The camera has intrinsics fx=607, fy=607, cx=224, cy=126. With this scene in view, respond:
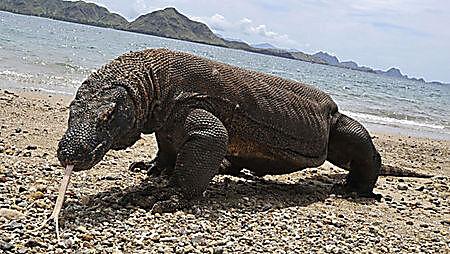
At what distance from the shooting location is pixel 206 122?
690cm

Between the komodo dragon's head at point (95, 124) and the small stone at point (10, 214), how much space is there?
715 millimetres

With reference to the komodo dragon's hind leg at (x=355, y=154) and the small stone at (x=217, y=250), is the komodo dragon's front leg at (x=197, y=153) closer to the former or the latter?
the small stone at (x=217, y=250)

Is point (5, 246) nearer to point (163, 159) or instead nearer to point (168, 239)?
point (168, 239)

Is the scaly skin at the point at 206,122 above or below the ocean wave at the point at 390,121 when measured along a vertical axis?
above

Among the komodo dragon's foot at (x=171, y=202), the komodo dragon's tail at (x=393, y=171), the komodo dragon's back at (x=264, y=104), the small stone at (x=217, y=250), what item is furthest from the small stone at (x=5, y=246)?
the komodo dragon's tail at (x=393, y=171)

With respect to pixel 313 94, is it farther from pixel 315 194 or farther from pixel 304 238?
pixel 304 238

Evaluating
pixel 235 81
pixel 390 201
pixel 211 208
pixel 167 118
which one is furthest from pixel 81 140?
pixel 390 201

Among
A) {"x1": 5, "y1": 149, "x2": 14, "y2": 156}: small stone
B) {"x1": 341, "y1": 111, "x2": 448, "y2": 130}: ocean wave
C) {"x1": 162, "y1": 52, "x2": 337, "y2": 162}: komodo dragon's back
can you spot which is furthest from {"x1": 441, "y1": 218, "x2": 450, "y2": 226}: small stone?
{"x1": 341, "y1": 111, "x2": 448, "y2": 130}: ocean wave

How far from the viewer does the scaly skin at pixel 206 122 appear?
6.21m

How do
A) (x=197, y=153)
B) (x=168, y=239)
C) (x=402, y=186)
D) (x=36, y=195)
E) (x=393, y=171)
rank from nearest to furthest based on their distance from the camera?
(x=168, y=239) < (x=36, y=195) < (x=197, y=153) < (x=402, y=186) < (x=393, y=171)

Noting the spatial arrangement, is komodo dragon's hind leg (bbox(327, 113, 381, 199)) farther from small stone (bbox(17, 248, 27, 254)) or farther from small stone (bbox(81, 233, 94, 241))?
small stone (bbox(17, 248, 27, 254))

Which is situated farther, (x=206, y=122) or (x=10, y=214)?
(x=206, y=122)

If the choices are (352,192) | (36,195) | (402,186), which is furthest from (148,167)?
(402,186)

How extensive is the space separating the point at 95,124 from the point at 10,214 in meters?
1.20
